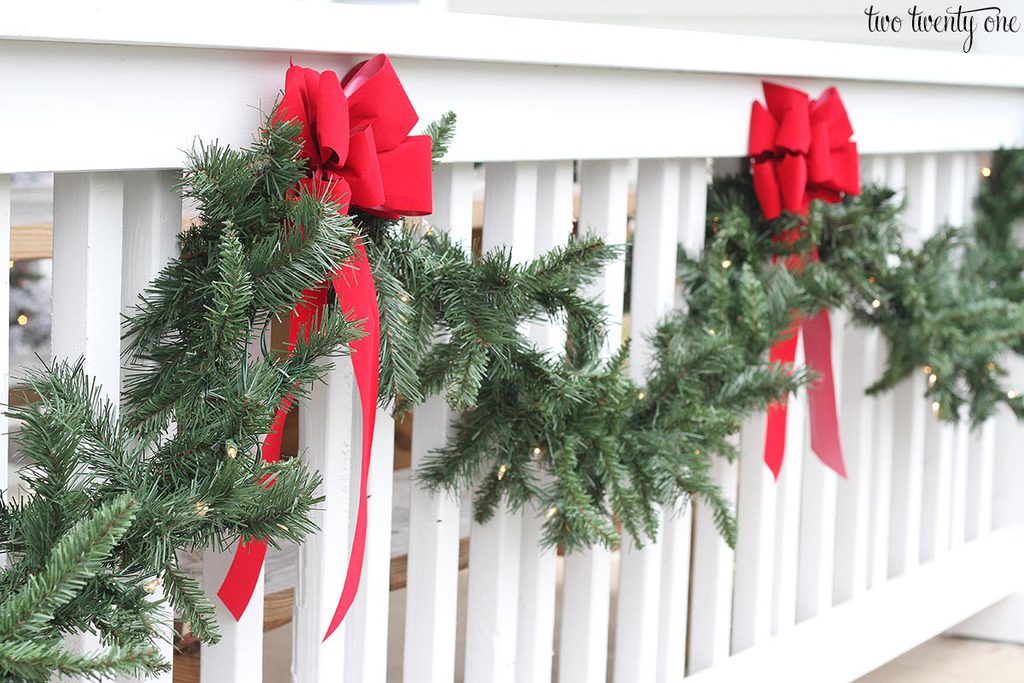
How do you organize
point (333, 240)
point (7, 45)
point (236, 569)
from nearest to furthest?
point (7, 45) → point (333, 240) → point (236, 569)

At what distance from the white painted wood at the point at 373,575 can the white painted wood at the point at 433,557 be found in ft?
0.22

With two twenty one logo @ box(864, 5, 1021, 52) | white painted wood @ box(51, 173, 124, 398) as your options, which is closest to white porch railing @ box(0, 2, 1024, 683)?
white painted wood @ box(51, 173, 124, 398)

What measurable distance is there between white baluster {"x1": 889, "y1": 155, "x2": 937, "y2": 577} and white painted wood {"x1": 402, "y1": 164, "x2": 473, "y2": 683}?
950 mm

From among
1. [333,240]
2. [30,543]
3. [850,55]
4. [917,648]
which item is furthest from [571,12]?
[30,543]

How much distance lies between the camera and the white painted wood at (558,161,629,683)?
1441mm

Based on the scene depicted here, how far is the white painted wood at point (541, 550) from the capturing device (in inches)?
54.4

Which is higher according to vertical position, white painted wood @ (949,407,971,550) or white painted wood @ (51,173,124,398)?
white painted wood @ (51,173,124,398)

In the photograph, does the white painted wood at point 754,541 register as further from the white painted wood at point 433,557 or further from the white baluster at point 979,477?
the white baluster at point 979,477

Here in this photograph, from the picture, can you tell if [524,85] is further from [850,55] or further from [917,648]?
[917,648]

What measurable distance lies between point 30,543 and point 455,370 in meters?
0.42

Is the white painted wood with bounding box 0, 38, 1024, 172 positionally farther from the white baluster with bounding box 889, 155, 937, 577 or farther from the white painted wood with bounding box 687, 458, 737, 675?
the white painted wood with bounding box 687, 458, 737, 675

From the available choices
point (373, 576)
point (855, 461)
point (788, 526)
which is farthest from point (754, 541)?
point (373, 576)

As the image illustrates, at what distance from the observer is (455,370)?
1.14 metres

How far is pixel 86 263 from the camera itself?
0.98m
